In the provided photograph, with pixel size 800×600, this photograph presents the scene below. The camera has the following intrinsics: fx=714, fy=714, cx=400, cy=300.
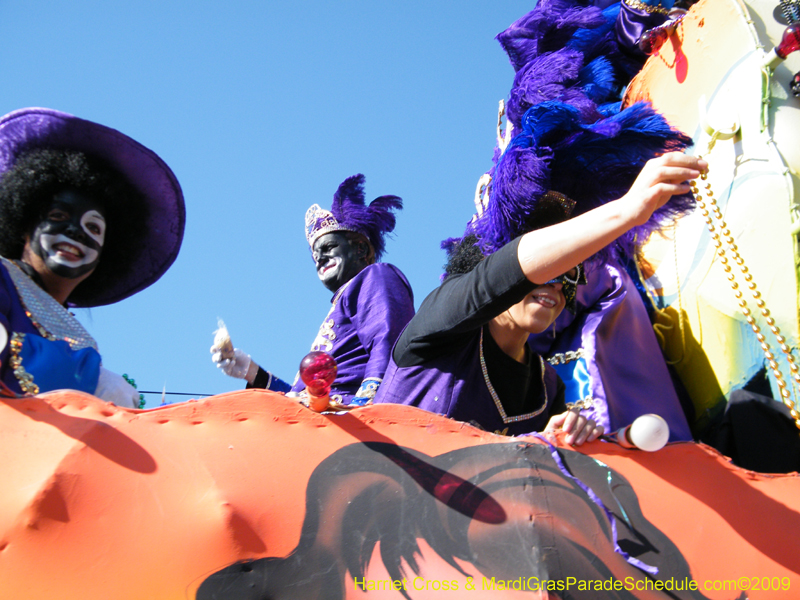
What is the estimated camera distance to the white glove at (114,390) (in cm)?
255

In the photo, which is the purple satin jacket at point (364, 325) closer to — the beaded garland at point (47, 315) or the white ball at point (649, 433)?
the beaded garland at point (47, 315)

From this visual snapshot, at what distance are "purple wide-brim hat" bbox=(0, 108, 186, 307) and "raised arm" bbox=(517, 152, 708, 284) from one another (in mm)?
2158

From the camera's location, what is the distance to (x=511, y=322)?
94.1 inches

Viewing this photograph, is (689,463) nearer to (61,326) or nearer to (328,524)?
(328,524)

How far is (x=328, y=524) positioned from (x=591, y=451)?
2.39 ft

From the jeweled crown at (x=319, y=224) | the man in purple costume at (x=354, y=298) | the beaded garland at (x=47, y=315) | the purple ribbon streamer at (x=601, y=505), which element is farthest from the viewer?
the jeweled crown at (x=319, y=224)

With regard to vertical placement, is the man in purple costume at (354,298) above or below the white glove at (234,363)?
above

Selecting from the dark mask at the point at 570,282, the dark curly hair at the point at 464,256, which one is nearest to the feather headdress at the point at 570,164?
the dark curly hair at the point at 464,256

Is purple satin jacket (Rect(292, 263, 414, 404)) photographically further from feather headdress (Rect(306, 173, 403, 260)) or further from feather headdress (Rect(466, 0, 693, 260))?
feather headdress (Rect(306, 173, 403, 260))

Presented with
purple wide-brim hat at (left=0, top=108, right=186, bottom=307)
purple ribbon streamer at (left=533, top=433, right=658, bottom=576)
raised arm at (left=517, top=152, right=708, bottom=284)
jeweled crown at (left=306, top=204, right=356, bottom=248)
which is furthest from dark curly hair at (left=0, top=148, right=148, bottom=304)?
purple ribbon streamer at (left=533, top=433, right=658, bottom=576)

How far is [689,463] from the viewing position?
1.94 meters

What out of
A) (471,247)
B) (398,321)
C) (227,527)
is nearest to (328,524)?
(227,527)

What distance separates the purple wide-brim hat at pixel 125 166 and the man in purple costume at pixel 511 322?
156 centimetres

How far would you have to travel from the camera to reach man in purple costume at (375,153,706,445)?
1817mm
